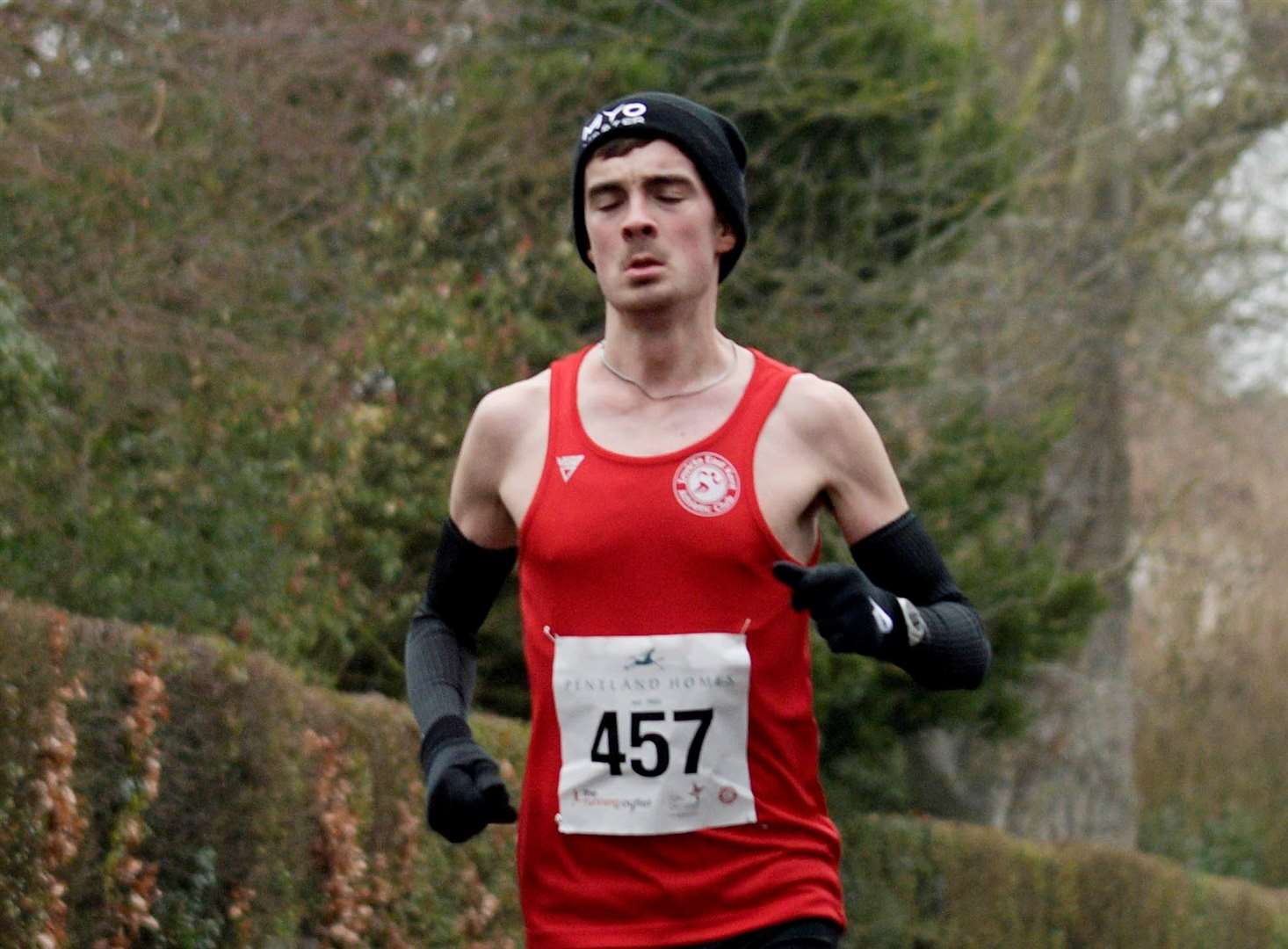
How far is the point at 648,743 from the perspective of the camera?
380 cm

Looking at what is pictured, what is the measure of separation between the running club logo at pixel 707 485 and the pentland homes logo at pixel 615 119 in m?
0.64

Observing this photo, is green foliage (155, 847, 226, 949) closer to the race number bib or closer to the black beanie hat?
the race number bib

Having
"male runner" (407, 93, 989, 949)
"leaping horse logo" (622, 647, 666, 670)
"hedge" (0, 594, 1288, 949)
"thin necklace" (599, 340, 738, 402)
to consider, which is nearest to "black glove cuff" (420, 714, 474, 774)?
"male runner" (407, 93, 989, 949)

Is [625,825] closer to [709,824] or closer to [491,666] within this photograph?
[709,824]

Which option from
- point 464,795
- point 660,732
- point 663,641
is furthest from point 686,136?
point 464,795

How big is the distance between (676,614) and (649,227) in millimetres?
693

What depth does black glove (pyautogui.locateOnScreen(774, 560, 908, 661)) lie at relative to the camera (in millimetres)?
3459

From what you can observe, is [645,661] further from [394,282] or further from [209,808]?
[394,282]

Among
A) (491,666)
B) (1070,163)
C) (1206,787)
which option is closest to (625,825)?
(491,666)

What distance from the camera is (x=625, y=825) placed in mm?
3766

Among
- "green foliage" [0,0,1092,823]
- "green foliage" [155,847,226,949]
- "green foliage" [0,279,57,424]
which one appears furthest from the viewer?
"green foliage" [0,0,1092,823]

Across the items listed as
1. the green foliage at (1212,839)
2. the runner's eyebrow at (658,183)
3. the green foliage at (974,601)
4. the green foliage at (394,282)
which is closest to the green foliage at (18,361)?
the green foliage at (394,282)

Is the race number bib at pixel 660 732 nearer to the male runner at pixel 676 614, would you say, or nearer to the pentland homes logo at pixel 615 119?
the male runner at pixel 676 614

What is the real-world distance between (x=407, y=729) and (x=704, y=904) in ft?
13.0
